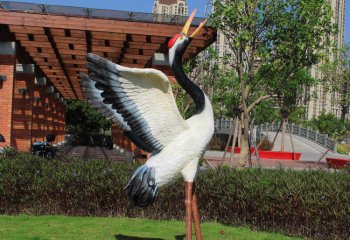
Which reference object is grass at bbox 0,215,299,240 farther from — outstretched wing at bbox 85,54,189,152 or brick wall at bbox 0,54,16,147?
brick wall at bbox 0,54,16,147

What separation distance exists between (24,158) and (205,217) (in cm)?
308

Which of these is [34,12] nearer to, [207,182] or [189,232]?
[207,182]

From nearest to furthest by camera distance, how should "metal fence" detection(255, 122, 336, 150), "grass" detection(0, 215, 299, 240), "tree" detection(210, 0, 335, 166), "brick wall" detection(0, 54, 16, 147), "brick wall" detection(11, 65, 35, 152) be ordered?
"grass" detection(0, 215, 299, 240) → "brick wall" detection(0, 54, 16, 147) → "tree" detection(210, 0, 335, 166) → "brick wall" detection(11, 65, 35, 152) → "metal fence" detection(255, 122, 336, 150)

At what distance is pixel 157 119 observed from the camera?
4.23 meters

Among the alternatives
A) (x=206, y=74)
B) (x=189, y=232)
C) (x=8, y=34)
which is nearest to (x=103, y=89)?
(x=189, y=232)

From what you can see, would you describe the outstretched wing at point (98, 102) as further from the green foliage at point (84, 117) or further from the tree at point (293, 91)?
the green foliage at point (84, 117)

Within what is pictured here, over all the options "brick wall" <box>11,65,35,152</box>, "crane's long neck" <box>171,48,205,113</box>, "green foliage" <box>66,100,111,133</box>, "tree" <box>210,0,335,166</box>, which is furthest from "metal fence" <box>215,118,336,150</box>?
"crane's long neck" <box>171,48,205,113</box>

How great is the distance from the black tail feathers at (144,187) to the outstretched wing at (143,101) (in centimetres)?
24

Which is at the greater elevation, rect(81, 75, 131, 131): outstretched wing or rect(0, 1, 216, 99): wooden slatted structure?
rect(0, 1, 216, 99): wooden slatted structure

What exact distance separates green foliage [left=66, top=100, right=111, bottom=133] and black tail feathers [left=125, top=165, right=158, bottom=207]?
35.5 meters

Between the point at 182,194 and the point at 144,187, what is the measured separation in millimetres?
2821

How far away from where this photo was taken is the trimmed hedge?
20.1 feet

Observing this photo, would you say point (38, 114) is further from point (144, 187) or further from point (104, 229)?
point (144, 187)

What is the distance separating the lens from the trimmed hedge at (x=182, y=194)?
20.1 feet
